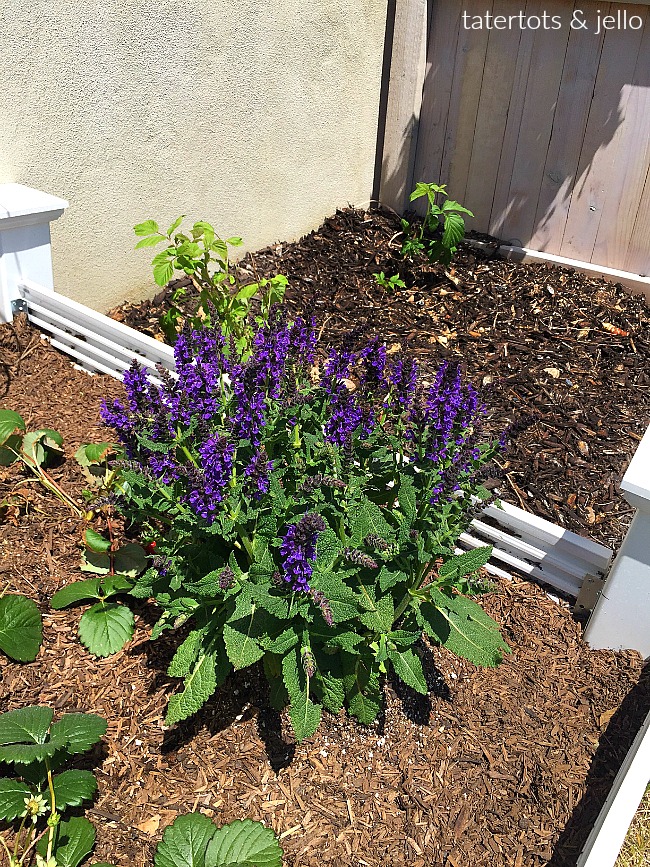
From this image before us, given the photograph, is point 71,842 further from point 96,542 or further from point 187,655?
point 96,542

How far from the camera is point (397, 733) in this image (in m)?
2.45

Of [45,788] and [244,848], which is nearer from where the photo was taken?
[244,848]

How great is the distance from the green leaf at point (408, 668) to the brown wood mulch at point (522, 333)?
1330 millimetres

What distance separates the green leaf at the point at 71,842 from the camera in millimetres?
1957

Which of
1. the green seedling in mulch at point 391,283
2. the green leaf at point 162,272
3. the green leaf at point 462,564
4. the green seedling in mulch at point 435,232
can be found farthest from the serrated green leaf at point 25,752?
the green seedling in mulch at point 435,232

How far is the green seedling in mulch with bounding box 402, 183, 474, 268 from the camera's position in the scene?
16.4 ft

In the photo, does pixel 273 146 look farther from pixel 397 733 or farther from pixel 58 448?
pixel 397 733

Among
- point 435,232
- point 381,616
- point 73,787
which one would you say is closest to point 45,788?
point 73,787

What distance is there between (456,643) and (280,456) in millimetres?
819

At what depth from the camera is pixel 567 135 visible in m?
5.13

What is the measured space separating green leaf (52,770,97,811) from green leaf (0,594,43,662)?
1.66ft

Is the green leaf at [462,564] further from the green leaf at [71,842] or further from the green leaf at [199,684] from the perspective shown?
the green leaf at [71,842]

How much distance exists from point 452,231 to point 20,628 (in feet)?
12.3

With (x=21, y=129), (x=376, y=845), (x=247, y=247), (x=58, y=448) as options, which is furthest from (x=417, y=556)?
(x=247, y=247)
